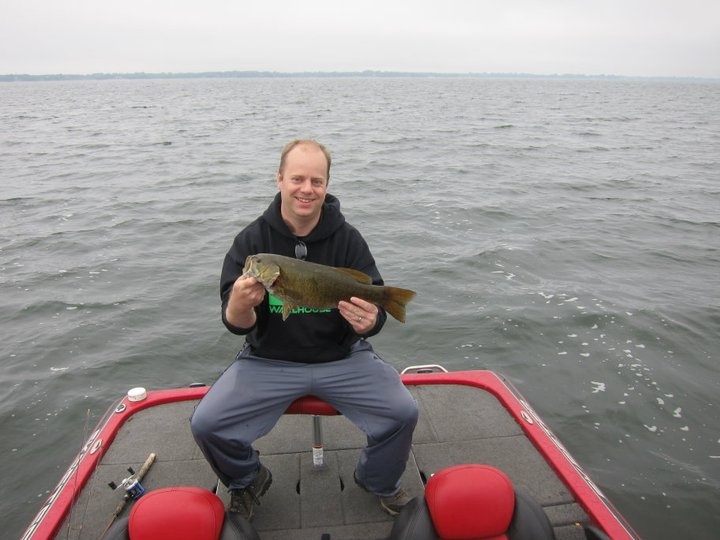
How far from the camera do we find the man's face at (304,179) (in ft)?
12.2

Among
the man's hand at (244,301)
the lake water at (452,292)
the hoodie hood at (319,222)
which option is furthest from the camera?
A: the lake water at (452,292)

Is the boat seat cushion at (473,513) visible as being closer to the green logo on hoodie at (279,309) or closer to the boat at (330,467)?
the boat at (330,467)

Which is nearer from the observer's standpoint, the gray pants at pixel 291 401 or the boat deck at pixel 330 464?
the gray pants at pixel 291 401

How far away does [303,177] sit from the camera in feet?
12.3

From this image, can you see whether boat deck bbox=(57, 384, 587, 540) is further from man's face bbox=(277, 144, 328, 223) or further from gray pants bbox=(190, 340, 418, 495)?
man's face bbox=(277, 144, 328, 223)

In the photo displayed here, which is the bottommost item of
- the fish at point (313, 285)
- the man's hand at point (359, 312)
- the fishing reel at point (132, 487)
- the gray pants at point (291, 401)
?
the fishing reel at point (132, 487)

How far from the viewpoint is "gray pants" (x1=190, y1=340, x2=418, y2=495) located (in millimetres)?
3586

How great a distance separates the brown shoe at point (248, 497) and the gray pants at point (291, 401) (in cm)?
8

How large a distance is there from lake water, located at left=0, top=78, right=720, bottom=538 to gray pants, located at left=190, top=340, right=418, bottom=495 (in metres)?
3.15

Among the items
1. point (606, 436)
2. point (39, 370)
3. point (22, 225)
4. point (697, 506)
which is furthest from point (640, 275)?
point (22, 225)

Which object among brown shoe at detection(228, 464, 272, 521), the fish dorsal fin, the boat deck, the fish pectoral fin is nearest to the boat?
the boat deck

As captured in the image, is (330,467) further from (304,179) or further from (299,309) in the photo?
(304,179)

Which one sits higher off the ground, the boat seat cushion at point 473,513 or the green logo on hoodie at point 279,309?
the green logo on hoodie at point 279,309

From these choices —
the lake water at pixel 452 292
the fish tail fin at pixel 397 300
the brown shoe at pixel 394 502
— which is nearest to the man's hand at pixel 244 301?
the fish tail fin at pixel 397 300
